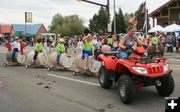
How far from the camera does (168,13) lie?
39688 mm

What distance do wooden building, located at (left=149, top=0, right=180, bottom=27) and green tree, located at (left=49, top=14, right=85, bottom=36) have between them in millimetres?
52974

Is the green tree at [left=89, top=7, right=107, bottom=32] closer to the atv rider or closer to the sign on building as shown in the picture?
the sign on building

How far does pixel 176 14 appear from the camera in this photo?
3978cm

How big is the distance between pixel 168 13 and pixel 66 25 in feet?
193

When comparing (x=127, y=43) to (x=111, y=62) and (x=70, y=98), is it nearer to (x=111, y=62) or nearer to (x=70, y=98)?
(x=111, y=62)

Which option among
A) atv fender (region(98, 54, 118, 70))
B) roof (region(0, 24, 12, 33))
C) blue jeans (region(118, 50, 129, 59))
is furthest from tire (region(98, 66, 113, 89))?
roof (region(0, 24, 12, 33))

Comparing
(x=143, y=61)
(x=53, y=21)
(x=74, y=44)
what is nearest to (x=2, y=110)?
(x=143, y=61)

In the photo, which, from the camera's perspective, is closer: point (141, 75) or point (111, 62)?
point (141, 75)

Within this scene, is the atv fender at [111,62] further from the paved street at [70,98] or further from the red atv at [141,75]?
the paved street at [70,98]

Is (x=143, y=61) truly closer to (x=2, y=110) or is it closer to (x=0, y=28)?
(x=2, y=110)

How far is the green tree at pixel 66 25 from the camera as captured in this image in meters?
91.4

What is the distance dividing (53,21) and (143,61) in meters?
95.3

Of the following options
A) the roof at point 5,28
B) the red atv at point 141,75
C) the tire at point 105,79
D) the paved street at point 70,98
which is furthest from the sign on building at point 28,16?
the roof at point 5,28

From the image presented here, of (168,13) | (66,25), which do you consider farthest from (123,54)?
(66,25)
